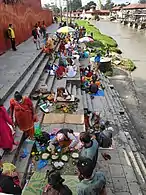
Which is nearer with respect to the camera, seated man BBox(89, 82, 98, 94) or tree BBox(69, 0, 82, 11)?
seated man BBox(89, 82, 98, 94)

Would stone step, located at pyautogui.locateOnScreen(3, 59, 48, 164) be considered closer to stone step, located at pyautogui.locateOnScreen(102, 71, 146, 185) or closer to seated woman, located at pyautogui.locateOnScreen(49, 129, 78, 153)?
seated woman, located at pyautogui.locateOnScreen(49, 129, 78, 153)

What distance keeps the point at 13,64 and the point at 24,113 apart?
17.6ft

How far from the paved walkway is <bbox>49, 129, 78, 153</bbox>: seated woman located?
94.0 inches

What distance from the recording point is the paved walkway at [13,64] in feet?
24.4

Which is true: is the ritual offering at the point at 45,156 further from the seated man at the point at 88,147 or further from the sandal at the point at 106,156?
the sandal at the point at 106,156

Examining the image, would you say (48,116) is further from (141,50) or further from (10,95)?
(141,50)

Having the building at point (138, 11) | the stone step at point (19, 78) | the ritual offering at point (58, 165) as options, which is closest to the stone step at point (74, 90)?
the stone step at point (19, 78)

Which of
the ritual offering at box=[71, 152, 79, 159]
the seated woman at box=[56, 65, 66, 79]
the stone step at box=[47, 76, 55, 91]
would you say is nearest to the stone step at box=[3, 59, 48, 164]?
the stone step at box=[47, 76, 55, 91]

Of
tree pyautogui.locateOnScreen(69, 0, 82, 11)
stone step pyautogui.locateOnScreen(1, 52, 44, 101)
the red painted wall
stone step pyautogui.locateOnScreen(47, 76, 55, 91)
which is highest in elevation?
tree pyautogui.locateOnScreen(69, 0, 82, 11)

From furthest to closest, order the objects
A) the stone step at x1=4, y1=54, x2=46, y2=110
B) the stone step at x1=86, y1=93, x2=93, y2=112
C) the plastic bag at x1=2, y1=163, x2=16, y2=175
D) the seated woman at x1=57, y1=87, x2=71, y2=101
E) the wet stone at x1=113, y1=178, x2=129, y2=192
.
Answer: the stone step at x1=86, y1=93, x2=93, y2=112 → the seated woman at x1=57, y1=87, x2=71, y2=101 → the stone step at x1=4, y1=54, x2=46, y2=110 → the wet stone at x1=113, y1=178, x2=129, y2=192 → the plastic bag at x1=2, y1=163, x2=16, y2=175

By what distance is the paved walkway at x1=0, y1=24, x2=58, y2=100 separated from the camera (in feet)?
24.4

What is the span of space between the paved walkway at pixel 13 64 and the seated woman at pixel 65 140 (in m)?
2.39

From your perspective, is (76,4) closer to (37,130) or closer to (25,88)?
(25,88)

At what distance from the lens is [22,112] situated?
4906mm
